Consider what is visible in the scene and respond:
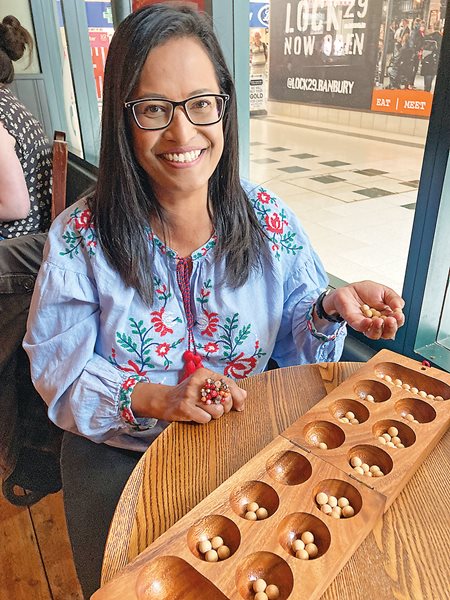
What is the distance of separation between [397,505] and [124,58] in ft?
2.76

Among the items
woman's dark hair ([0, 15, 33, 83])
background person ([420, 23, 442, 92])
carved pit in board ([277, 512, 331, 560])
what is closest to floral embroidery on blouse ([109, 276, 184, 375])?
carved pit in board ([277, 512, 331, 560])

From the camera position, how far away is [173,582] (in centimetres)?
57

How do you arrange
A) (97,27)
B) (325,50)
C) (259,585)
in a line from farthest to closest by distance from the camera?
(97,27) → (325,50) → (259,585)

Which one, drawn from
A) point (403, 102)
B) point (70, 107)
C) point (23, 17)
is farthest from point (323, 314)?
point (23, 17)

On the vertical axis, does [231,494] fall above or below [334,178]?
above

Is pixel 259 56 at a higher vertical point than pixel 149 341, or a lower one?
higher

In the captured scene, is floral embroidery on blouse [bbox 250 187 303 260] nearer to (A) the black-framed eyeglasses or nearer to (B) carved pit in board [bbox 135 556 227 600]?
(A) the black-framed eyeglasses

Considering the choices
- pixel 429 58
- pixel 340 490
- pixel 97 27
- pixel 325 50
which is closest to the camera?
pixel 340 490

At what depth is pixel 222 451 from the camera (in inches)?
30.1

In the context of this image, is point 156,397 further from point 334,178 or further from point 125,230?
point 334,178

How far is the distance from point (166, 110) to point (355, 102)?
4.92 feet

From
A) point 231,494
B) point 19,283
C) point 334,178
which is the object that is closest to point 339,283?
point 19,283

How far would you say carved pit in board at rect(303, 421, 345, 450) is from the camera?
76cm

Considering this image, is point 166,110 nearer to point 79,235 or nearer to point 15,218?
point 79,235
